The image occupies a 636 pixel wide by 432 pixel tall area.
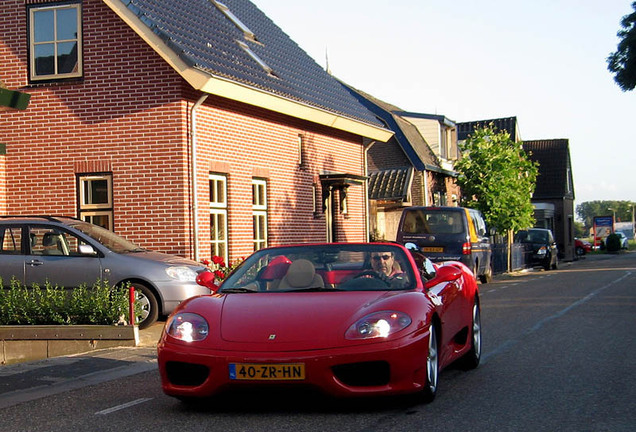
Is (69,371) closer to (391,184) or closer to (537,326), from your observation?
(537,326)

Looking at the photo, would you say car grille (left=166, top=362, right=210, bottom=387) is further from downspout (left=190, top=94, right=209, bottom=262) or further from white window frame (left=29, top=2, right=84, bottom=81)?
white window frame (left=29, top=2, right=84, bottom=81)

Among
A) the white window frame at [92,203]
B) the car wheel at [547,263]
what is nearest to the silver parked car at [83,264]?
the white window frame at [92,203]

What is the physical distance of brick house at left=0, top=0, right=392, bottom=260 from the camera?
55.0 ft

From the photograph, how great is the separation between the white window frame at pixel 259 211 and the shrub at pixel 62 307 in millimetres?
8361

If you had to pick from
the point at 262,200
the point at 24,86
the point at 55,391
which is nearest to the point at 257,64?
the point at 262,200

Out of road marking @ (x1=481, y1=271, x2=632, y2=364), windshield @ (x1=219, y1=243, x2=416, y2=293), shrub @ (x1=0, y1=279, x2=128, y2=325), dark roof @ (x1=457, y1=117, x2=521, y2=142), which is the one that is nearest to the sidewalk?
shrub @ (x1=0, y1=279, x2=128, y2=325)

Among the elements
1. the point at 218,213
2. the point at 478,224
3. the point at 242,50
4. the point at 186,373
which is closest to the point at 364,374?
the point at 186,373

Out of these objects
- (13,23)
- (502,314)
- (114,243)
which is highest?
(13,23)

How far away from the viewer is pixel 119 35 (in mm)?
17094

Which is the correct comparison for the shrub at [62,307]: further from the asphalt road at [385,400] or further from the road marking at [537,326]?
the road marking at [537,326]

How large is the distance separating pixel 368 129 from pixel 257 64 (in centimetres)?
614

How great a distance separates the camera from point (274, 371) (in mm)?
6008

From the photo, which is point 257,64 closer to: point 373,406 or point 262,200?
point 262,200

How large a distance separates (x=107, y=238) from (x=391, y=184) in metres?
27.1
